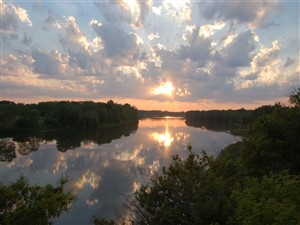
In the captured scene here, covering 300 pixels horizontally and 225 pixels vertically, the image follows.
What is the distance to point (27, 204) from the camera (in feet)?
48.5

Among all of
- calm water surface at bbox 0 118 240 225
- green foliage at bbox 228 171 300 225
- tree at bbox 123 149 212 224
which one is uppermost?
green foliage at bbox 228 171 300 225

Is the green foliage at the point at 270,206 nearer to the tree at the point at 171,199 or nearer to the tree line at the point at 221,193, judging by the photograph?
Answer: the tree line at the point at 221,193

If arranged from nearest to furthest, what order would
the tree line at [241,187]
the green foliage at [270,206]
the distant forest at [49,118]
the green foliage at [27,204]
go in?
the green foliage at [270,206] → the tree line at [241,187] → the green foliage at [27,204] → the distant forest at [49,118]

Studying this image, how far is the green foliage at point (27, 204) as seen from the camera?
45.7ft

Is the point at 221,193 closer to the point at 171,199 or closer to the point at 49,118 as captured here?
the point at 171,199

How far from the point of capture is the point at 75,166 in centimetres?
5138

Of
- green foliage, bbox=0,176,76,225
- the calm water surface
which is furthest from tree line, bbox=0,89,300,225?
the calm water surface

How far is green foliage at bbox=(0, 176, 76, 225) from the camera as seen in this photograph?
548 inches

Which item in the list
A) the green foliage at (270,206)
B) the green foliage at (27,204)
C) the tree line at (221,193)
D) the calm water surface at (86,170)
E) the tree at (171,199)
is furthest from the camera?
the calm water surface at (86,170)

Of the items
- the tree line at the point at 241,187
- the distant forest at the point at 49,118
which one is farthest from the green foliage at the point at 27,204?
the distant forest at the point at 49,118

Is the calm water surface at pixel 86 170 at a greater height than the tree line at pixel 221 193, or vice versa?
the tree line at pixel 221 193

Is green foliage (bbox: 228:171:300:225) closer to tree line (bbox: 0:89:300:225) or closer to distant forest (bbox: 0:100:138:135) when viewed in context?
tree line (bbox: 0:89:300:225)

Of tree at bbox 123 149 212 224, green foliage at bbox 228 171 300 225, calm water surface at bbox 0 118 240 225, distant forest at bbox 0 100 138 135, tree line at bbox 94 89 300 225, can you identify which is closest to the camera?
green foliage at bbox 228 171 300 225

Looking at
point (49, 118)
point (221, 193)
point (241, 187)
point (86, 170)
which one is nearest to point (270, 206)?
point (221, 193)
